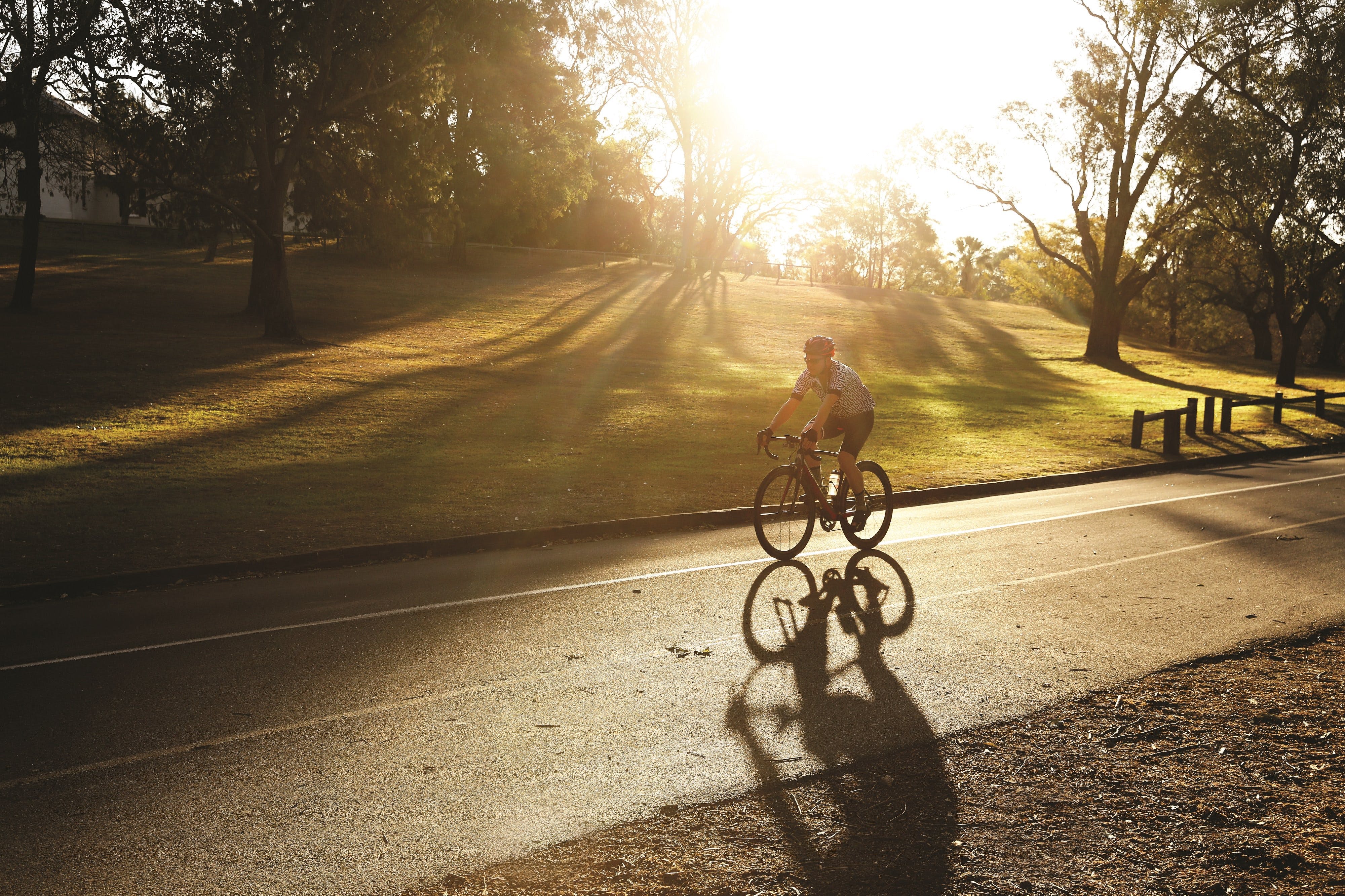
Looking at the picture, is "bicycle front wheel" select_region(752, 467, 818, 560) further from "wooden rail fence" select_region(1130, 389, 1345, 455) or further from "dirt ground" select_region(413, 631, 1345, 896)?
"wooden rail fence" select_region(1130, 389, 1345, 455)

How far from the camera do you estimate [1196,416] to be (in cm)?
2269

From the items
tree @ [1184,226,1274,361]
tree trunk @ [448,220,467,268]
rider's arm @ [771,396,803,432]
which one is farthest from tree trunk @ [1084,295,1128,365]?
rider's arm @ [771,396,803,432]

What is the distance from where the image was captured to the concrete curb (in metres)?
8.76

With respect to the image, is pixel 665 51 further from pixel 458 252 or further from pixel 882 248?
pixel 882 248

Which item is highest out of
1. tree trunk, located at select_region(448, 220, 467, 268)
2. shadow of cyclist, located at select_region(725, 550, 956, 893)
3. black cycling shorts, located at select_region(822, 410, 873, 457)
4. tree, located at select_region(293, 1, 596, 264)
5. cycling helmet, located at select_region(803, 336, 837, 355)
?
tree, located at select_region(293, 1, 596, 264)

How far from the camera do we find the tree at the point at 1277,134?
3328 centimetres

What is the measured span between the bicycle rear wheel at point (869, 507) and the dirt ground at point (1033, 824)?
460 cm

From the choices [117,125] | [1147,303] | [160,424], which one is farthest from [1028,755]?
[1147,303]

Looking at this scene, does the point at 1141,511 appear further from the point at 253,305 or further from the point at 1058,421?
the point at 253,305

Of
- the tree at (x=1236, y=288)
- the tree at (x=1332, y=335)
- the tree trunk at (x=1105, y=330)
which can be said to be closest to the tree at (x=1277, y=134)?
the tree trunk at (x=1105, y=330)

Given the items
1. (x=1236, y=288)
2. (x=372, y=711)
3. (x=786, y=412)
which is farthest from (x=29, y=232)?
(x=1236, y=288)

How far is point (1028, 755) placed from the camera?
189 inches

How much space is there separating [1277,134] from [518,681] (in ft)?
124

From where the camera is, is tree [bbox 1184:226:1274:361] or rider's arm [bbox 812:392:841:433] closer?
rider's arm [bbox 812:392:841:433]
